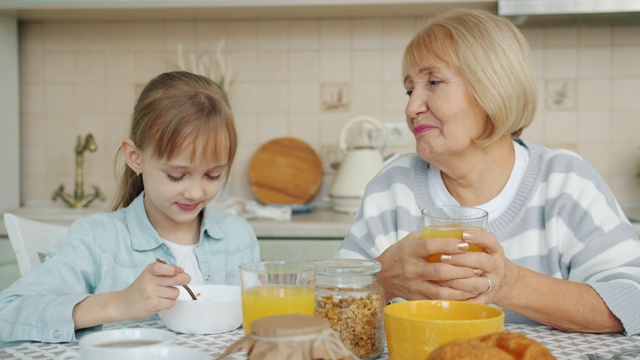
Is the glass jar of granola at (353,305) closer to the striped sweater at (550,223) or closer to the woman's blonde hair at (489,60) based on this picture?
the striped sweater at (550,223)

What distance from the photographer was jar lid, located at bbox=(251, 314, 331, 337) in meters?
0.66

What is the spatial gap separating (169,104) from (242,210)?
3.62 feet

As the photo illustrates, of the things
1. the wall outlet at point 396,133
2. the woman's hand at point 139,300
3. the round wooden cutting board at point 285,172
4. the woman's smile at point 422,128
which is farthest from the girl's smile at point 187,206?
the wall outlet at point 396,133

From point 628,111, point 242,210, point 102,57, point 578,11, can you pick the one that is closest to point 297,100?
point 242,210

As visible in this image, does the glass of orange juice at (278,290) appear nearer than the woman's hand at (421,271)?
Yes

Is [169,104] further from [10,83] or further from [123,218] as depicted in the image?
[10,83]

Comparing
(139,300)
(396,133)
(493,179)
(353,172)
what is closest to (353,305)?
(139,300)

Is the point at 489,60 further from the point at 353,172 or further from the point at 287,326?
the point at 353,172

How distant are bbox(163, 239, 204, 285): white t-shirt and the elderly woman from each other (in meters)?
0.31

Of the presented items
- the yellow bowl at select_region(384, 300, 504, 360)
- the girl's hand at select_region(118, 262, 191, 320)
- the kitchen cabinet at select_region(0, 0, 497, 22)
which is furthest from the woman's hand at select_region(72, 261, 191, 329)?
the kitchen cabinet at select_region(0, 0, 497, 22)

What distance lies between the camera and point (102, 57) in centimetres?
287

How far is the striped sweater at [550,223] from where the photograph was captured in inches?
50.0

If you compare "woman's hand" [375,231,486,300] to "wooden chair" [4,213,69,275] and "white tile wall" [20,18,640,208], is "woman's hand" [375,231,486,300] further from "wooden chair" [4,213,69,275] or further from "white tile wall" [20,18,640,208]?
"white tile wall" [20,18,640,208]

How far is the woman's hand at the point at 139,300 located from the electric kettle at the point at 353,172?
1.45 m
